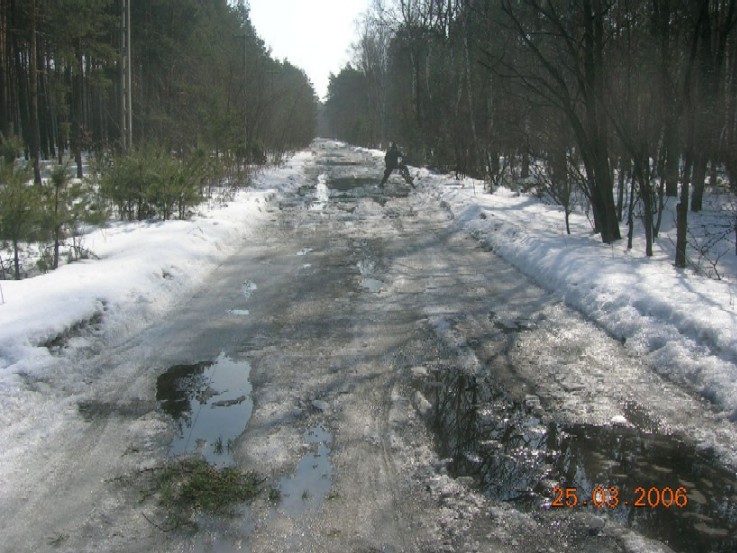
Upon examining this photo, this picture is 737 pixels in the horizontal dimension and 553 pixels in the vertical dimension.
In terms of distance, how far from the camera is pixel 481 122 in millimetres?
24156

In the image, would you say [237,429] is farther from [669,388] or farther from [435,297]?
[435,297]

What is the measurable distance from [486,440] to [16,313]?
14.5 feet

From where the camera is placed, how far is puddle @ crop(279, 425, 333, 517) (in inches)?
128

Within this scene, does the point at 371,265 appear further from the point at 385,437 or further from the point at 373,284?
Answer: the point at 385,437

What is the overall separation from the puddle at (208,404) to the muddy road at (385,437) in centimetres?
2

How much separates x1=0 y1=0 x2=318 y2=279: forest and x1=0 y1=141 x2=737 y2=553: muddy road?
2.54m

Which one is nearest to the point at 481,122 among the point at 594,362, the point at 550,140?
Answer: the point at 550,140

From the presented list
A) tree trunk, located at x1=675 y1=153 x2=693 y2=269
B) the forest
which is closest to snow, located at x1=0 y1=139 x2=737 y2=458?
tree trunk, located at x1=675 y1=153 x2=693 y2=269

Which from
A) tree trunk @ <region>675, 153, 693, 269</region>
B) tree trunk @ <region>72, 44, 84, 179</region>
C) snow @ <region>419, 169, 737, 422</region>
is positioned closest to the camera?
snow @ <region>419, 169, 737, 422</region>

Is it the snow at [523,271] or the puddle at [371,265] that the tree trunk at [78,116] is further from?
the puddle at [371,265]

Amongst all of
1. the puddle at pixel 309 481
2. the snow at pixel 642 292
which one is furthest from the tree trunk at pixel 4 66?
the puddle at pixel 309 481

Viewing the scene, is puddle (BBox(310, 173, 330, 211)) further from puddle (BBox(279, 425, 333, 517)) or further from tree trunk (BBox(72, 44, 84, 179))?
puddle (BBox(279, 425, 333, 517))
